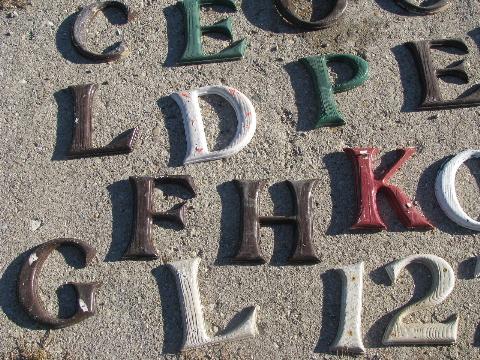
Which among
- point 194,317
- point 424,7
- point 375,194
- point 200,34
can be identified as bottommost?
point 194,317

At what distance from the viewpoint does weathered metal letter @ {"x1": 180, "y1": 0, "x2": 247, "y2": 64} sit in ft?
13.0

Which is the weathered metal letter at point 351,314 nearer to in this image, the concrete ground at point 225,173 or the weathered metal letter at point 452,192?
the concrete ground at point 225,173

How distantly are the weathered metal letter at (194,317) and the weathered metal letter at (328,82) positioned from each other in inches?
46.3

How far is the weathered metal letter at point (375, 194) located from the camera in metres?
3.49

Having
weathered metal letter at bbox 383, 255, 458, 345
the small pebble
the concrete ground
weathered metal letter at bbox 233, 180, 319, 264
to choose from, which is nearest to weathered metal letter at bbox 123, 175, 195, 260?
the concrete ground

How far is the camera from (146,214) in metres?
3.51

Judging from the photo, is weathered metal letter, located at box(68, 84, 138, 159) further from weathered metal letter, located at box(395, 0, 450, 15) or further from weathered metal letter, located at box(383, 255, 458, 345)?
weathered metal letter, located at box(395, 0, 450, 15)

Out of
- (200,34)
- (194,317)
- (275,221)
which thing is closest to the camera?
(194,317)

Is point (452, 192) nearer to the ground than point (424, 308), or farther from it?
farther from it

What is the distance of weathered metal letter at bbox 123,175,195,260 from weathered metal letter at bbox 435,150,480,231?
1413 millimetres

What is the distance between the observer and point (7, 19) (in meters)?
4.13

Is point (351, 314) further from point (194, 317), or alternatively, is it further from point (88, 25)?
point (88, 25)

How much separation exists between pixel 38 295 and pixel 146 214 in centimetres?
72

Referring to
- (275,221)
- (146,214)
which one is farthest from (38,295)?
(275,221)
